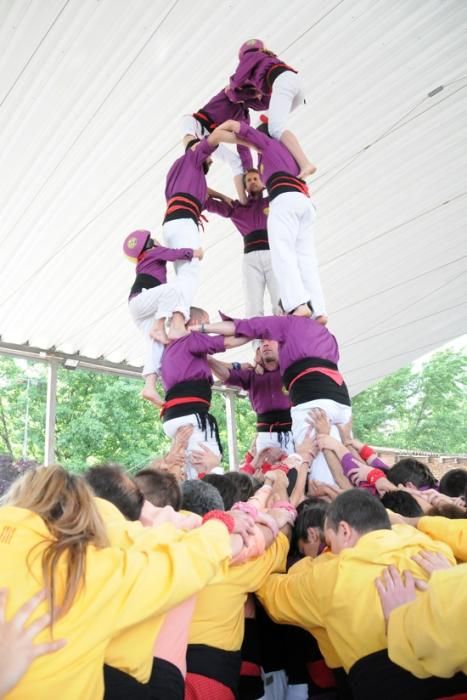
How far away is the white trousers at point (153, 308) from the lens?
339 cm

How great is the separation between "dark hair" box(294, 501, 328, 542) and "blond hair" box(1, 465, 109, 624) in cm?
103

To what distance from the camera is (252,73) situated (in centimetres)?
348

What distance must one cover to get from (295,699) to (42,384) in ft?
43.7

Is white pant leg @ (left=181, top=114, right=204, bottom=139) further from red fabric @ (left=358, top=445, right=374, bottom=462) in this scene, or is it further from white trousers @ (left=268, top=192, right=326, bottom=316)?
red fabric @ (left=358, top=445, right=374, bottom=462)

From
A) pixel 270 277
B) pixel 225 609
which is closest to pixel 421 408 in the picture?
pixel 270 277

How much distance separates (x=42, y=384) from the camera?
14266 mm

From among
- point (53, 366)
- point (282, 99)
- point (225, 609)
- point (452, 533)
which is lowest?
point (225, 609)

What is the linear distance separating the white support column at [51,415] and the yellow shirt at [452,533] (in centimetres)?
484

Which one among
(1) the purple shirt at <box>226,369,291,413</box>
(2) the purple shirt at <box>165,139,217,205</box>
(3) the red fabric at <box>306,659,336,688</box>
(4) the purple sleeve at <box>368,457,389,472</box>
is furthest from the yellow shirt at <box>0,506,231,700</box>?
(2) the purple shirt at <box>165,139,217,205</box>

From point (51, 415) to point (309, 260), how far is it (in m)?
→ 3.68

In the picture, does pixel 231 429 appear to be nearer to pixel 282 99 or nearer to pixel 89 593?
pixel 282 99

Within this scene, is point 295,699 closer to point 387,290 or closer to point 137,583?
point 137,583

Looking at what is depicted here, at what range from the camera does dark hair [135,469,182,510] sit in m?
1.80

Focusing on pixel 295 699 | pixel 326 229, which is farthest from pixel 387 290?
pixel 295 699
